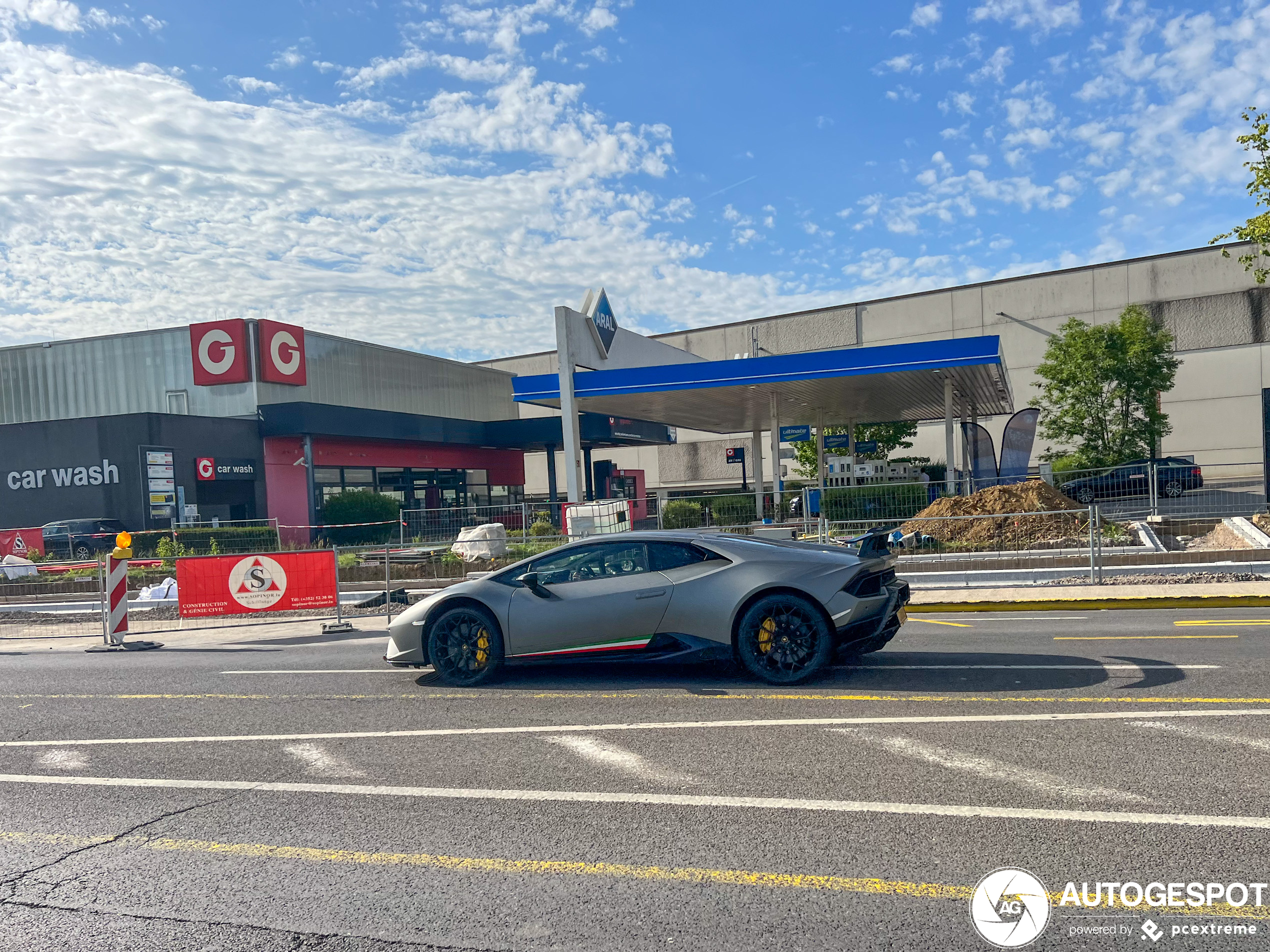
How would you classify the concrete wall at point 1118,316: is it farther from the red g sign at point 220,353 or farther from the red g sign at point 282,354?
the red g sign at point 220,353

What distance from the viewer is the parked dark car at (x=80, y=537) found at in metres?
25.7

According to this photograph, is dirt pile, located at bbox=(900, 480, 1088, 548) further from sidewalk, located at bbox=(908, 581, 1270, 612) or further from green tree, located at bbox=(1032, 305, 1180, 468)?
green tree, located at bbox=(1032, 305, 1180, 468)

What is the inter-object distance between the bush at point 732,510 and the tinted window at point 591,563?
13682 mm

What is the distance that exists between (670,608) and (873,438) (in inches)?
1636

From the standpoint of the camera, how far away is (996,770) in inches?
210

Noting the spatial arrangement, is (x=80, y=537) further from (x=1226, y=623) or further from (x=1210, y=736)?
(x=1210, y=736)

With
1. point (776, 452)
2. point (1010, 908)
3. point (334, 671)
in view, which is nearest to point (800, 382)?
point (776, 452)

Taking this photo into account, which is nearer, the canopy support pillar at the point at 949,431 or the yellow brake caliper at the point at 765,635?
the yellow brake caliper at the point at 765,635

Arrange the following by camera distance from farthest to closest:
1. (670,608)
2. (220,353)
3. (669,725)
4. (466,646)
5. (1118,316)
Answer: (1118,316), (220,353), (466,646), (670,608), (669,725)

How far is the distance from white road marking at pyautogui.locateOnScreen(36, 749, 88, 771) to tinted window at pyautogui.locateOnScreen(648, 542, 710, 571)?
175 inches

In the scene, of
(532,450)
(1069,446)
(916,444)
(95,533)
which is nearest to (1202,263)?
(1069,446)

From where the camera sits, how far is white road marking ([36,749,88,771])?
659cm

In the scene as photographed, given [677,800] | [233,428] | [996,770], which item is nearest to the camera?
[677,800]

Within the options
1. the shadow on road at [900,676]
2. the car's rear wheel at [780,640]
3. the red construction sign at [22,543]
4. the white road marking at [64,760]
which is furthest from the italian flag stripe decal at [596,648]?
the red construction sign at [22,543]
